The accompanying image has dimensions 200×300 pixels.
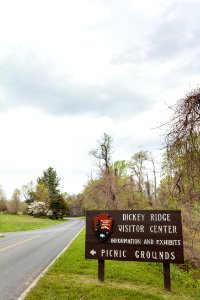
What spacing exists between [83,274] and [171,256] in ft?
12.0

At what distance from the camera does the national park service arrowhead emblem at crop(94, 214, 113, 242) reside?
10.5 meters

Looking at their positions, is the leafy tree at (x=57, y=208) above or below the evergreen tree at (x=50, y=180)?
below

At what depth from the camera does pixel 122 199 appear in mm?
42562

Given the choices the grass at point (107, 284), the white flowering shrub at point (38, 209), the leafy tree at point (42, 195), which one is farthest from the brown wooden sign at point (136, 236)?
the leafy tree at point (42, 195)

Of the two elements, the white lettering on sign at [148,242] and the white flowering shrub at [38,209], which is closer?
the white lettering on sign at [148,242]

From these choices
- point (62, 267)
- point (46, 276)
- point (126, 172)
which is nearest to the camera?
point (46, 276)

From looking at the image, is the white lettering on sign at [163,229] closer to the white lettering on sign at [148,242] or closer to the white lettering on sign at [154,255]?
the white lettering on sign at [148,242]

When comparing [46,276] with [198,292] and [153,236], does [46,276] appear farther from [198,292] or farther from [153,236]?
[198,292]

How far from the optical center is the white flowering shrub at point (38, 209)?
312 feet

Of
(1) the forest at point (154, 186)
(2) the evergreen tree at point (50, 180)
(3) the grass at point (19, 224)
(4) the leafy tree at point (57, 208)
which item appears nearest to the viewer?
(1) the forest at point (154, 186)

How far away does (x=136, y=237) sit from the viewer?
10.2 meters

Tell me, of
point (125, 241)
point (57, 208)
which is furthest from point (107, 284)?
point (57, 208)

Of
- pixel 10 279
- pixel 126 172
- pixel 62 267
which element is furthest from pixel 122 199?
pixel 10 279

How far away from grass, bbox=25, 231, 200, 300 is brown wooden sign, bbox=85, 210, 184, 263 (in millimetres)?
895
